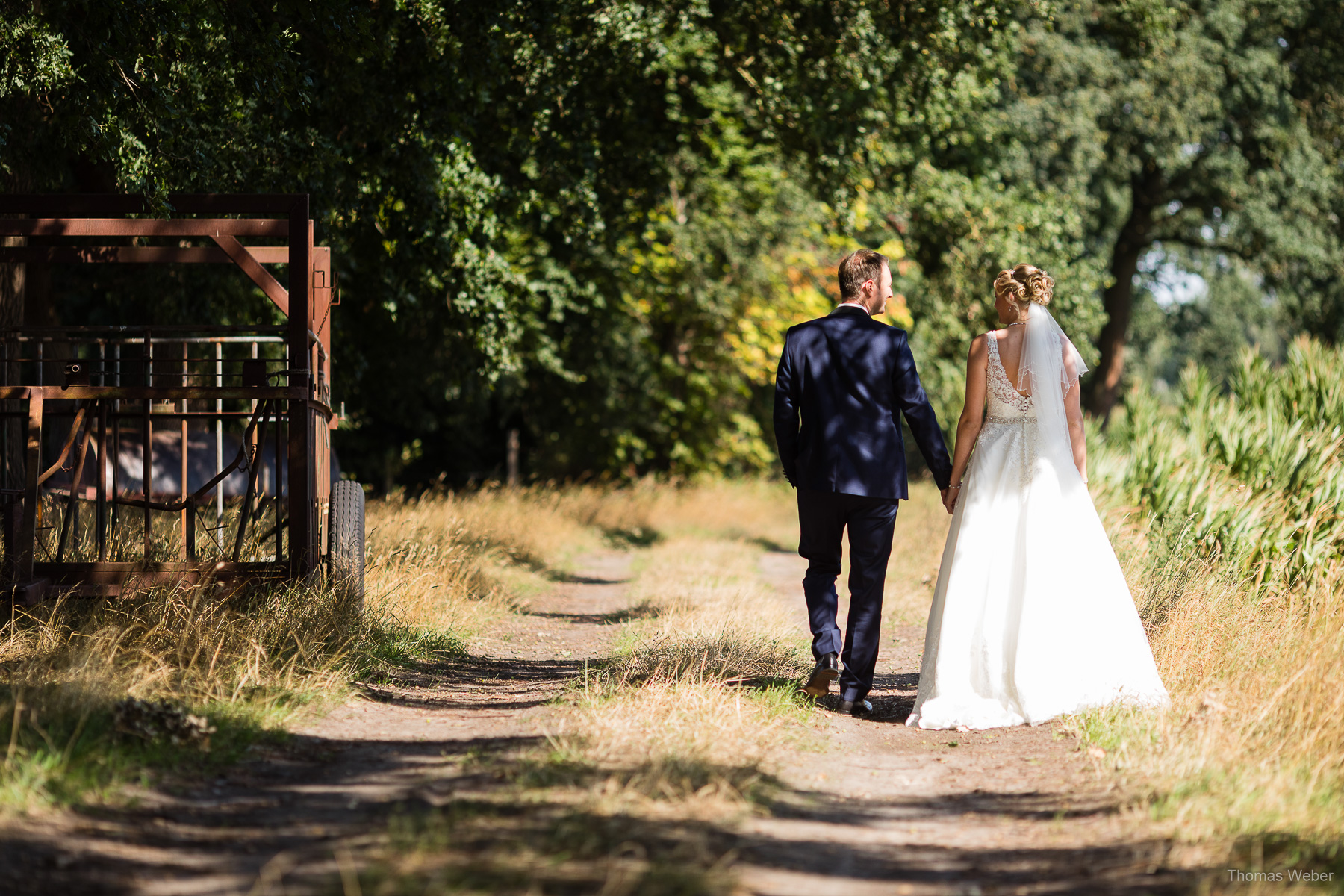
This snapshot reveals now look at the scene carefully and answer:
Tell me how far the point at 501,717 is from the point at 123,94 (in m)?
4.78

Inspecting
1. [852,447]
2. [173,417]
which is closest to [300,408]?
[173,417]

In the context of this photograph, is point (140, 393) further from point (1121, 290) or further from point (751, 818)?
point (1121, 290)

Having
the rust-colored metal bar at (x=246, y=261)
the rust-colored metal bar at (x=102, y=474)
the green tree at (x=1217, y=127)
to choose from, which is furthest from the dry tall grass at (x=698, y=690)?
the green tree at (x=1217, y=127)

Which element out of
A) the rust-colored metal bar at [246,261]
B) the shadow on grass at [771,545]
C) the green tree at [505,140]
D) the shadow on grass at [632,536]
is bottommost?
the shadow on grass at [771,545]

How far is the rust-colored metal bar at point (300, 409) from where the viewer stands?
6.89 metres

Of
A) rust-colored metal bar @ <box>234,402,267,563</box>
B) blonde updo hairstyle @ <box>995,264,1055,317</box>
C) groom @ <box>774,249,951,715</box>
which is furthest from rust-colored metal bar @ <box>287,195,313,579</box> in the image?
blonde updo hairstyle @ <box>995,264,1055,317</box>

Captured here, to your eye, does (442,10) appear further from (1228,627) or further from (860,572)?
(1228,627)

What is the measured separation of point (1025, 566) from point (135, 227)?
5542 mm

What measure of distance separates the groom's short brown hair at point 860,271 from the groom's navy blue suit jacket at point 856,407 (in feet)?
0.32

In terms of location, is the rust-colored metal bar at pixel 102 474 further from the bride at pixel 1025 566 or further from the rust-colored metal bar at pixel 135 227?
the bride at pixel 1025 566

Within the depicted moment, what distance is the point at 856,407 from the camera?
5.46 metres

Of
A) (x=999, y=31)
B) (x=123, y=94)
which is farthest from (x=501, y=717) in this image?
(x=999, y=31)

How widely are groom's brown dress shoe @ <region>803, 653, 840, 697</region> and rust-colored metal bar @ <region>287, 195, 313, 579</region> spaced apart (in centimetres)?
317

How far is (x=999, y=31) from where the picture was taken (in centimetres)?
1190
